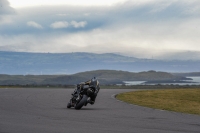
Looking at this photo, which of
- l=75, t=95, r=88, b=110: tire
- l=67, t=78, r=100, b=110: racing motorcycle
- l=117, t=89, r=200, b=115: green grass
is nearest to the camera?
l=75, t=95, r=88, b=110: tire

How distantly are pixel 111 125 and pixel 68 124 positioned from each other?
1.48m

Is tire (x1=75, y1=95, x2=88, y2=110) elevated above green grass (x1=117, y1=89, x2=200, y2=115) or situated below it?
above

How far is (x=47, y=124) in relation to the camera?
15.9m

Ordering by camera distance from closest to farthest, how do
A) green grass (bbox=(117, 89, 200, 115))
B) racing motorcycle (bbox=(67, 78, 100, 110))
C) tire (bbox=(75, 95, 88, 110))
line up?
tire (bbox=(75, 95, 88, 110))
racing motorcycle (bbox=(67, 78, 100, 110))
green grass (bbox=(117, 89, 200, 115))

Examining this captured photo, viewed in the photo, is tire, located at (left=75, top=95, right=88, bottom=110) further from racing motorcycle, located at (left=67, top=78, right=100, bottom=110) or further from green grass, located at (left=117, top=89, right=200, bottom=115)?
green grass, located at (left=117, top=89, right=200, bottom=115)

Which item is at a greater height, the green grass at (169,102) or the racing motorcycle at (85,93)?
the racing motorcycle at (85,93)

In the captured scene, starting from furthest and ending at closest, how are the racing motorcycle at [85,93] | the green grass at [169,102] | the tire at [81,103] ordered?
the green grass at [169,102]
the racing motorcycle at [85,93]
the tire at [81,103]

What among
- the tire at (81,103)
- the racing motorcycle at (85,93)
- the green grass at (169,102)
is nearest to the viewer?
the tire at (81,103)

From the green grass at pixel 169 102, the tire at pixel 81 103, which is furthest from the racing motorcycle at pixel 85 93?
the green grass at pixel 169 102

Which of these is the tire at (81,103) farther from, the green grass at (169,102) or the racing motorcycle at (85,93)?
the green grass at (169,102)

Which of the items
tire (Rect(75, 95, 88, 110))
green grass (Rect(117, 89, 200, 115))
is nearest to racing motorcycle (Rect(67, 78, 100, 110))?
tire (Rect(75, 95, 88, 110))

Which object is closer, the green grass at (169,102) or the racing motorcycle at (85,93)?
the racing motorcycle at (85,93)

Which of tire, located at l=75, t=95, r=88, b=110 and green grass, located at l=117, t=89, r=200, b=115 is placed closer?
tire, located at l=75, t=95, r=88, b=110

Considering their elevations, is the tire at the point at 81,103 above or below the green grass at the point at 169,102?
above
